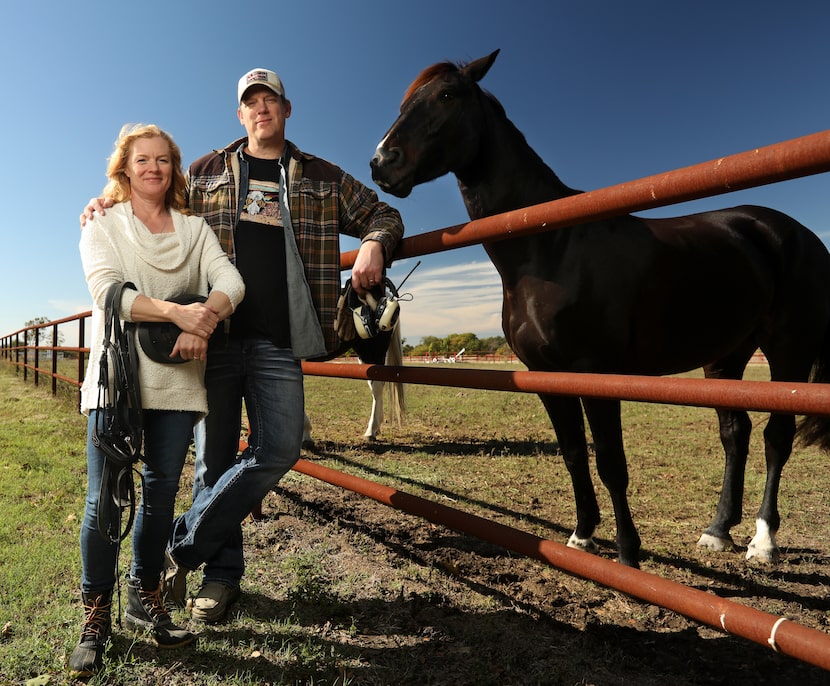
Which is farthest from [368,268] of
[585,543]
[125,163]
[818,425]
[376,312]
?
[818,425]

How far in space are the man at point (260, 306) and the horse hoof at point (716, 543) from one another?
250 cm

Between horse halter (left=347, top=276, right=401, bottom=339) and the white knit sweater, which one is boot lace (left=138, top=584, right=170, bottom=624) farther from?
horse halter (left=347, top=276, right=401, bottom=339)

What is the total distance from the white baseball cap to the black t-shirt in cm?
31

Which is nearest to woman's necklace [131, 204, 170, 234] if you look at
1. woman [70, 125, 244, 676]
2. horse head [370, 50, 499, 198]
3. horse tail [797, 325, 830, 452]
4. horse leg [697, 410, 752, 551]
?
woman [70, 125, 244, 676]

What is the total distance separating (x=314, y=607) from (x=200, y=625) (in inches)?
16.5

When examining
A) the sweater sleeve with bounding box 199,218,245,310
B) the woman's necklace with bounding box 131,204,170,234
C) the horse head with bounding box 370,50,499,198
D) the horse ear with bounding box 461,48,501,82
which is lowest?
the sweater sleeve with bounding box 199,218,245,310

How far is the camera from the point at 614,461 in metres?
2.50

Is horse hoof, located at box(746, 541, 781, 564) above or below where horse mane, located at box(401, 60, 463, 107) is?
below

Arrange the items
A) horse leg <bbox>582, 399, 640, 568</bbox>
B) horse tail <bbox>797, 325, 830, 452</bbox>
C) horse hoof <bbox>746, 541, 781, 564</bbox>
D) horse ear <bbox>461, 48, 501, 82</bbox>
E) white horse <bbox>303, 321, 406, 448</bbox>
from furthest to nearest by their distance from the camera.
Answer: white horse <bbox>303, 321, 406, 448</bbox> < horse tail <bbox>797, 325, 830, 452</bbox> < horse hoof <bbox>746, 541, 781, 564</bbox> < horse ear <bbox>461, 48, 501, 82</bbox> < horse leg <bbox>582, 399, 640, 568</bbox>

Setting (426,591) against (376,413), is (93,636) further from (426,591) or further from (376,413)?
(376,413)

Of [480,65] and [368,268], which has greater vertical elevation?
[480,65]

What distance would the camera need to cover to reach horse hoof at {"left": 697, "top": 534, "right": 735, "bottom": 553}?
10.6 ft

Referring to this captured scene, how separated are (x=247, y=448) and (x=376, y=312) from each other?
28.2 inches

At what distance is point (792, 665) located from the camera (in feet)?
6.75
